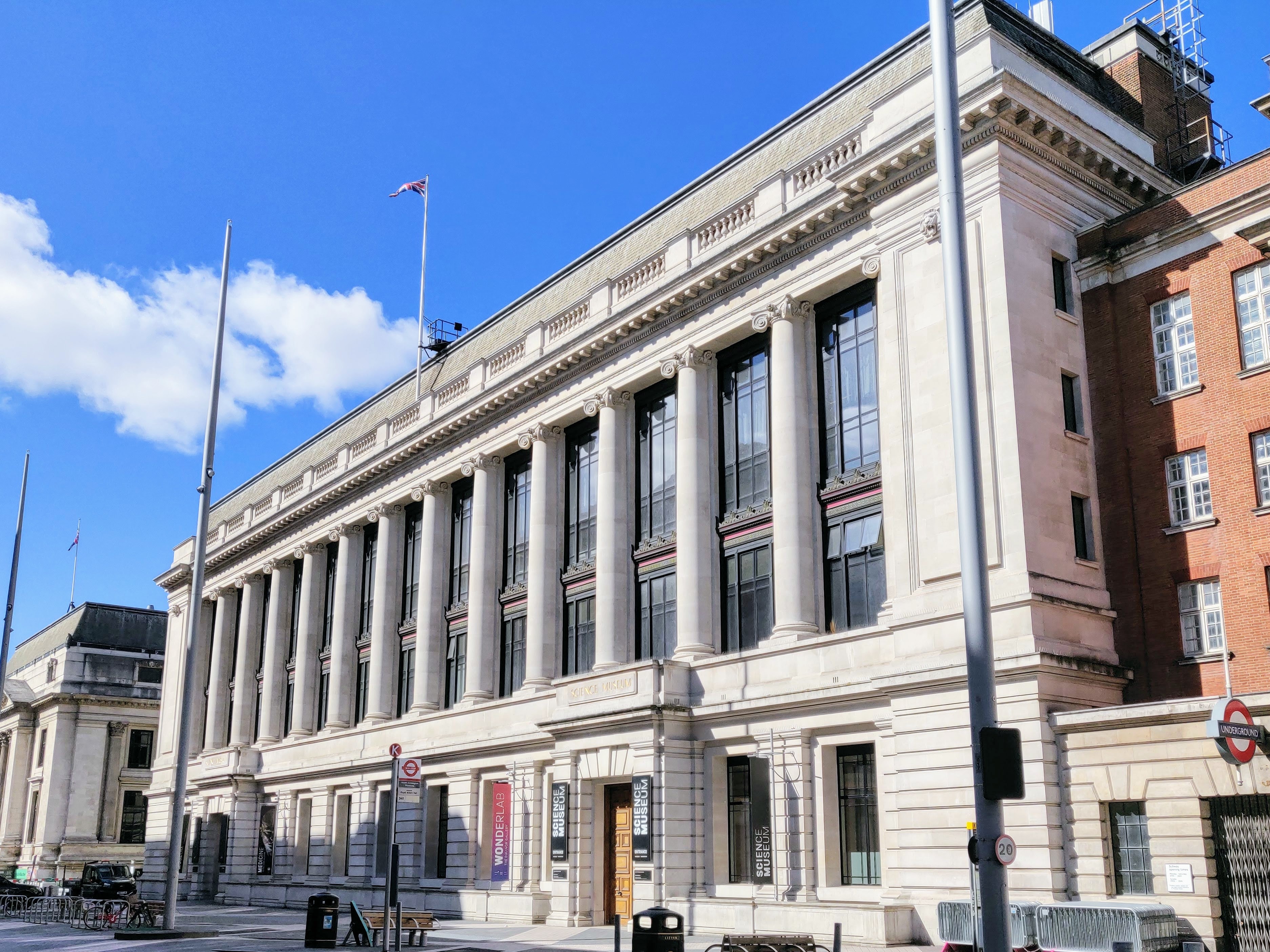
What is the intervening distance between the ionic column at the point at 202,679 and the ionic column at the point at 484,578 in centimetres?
2955

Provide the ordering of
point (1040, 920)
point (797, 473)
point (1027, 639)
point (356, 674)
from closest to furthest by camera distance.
→ point (1040, 920), point (1027, 639), point (797, 473), point (356, 674)

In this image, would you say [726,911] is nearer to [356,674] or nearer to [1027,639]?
[1027,639]

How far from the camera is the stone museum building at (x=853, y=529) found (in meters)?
25.7

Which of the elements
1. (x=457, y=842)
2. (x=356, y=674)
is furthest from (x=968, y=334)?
(x=356, y=674)

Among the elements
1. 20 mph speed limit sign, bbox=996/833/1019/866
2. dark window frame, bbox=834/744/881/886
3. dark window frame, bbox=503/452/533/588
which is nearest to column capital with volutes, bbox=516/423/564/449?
dark window frame, bbox=503/452/533/588

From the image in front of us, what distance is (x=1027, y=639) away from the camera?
24.8 m

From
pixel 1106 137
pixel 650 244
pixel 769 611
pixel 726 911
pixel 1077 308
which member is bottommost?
pixel 726 911

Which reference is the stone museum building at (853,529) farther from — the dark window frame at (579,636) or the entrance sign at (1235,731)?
the entrance sign at (1235,731)

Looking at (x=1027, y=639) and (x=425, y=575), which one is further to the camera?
(x=425, y=575)

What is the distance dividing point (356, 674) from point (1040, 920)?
39.0 metres

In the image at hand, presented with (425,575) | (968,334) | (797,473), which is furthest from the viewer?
(425,575)

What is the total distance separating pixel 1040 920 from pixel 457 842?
26.8m

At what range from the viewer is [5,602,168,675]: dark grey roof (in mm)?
102500

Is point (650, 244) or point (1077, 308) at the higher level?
point (650, 244)
